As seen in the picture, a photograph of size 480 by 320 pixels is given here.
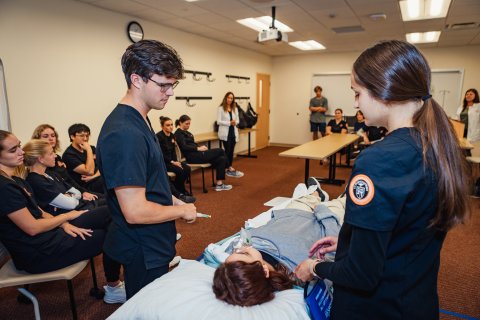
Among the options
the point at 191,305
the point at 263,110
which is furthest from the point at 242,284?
the point at 263,110

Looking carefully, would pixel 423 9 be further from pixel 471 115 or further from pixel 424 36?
pixel 471 115

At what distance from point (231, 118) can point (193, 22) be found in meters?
1.82

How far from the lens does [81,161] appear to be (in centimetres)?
324

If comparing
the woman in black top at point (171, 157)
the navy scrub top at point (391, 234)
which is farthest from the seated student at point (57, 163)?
the navy scrub top at point (391, 234)

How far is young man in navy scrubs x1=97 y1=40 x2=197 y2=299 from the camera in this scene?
101 centimetres

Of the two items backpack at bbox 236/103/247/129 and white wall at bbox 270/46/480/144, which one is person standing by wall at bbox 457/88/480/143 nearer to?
white wall at bbox 270/46/480/144

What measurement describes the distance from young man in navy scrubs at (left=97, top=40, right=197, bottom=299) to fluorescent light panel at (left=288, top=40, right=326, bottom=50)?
6102mm

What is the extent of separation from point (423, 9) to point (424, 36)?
2.10 meters

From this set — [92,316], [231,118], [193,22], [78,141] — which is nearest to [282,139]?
[231,118]

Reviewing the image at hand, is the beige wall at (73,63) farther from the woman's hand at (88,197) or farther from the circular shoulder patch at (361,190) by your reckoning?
the circular shoulder patch at (361,190)

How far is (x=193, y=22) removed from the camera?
15.6 ft

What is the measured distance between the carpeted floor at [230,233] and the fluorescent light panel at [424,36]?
114 inches

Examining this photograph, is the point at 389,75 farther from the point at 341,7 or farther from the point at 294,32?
the point at 294,32

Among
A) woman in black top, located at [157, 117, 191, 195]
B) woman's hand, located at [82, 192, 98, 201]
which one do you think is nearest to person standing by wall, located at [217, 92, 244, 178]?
woman in black top, located at [157, 117, 191, 195]
